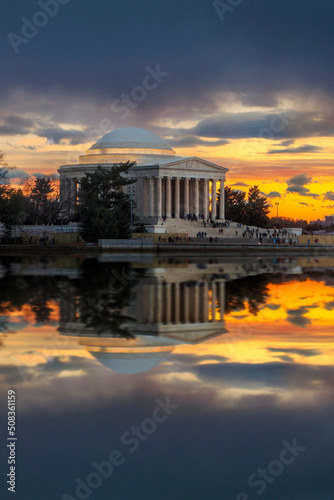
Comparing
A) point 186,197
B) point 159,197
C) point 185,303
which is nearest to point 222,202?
point 186,197

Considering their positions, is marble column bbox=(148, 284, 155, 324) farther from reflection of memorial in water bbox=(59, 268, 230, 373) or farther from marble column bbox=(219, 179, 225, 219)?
marble column bbox=(219, 179, 225, 219)

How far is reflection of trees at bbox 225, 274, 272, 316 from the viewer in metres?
24.7

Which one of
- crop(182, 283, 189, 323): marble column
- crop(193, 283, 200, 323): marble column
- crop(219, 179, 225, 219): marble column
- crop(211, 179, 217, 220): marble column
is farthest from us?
crop(219, 179, 225, 219): marble column

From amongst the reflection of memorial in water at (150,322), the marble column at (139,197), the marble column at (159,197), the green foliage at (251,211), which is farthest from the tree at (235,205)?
the reflection of memorial in water at (150,322)

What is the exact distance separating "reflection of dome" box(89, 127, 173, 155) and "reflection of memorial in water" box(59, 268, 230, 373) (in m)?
92.7

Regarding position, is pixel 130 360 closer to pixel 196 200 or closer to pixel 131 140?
pixel 196 200

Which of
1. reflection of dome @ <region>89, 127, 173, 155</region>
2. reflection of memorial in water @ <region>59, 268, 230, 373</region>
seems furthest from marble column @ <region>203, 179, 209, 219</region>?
reflection of memorial in water @ <region>59, 268, 230, 373</region>

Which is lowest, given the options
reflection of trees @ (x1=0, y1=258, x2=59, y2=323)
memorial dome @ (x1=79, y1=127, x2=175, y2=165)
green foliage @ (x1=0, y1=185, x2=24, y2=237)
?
reflection of trees @ (x1=0, y1=258, x2=59, y2=323)

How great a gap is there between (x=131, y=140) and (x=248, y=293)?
97.1 meters

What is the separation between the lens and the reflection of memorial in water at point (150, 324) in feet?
51.1

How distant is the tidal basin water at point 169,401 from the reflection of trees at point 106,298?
132mm

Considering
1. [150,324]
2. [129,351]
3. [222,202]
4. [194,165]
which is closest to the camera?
[129,351]

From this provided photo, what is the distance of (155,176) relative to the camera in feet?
370

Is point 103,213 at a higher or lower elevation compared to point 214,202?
lower
